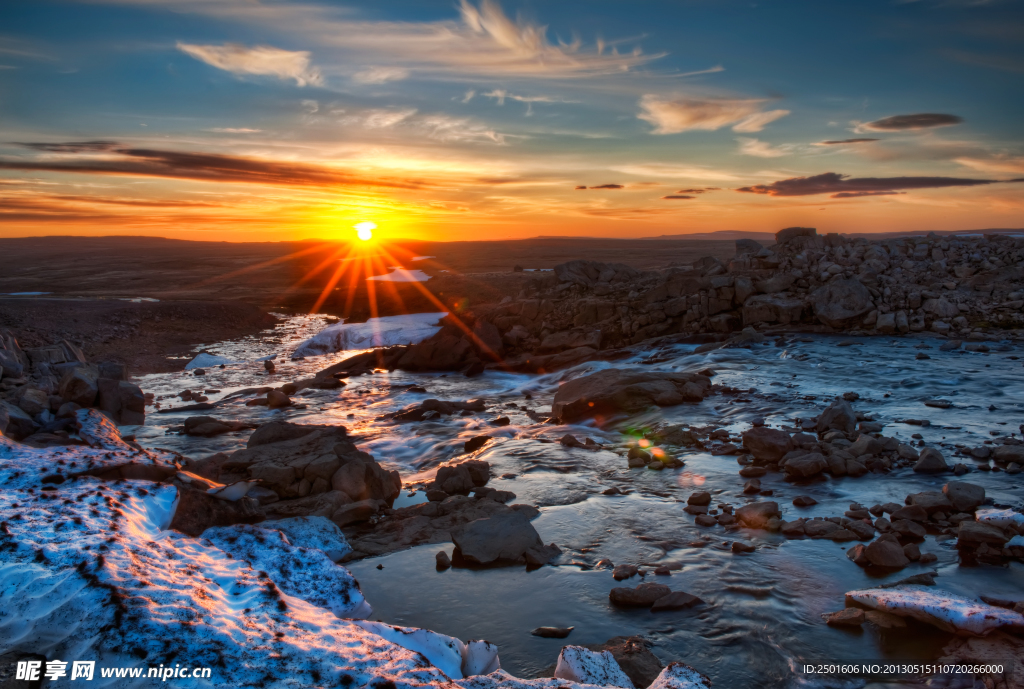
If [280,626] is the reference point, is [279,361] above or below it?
below

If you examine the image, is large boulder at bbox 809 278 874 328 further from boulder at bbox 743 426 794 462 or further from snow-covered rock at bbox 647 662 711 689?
snow-covered rock at bbox 647 662 711 689

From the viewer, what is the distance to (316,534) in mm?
7961

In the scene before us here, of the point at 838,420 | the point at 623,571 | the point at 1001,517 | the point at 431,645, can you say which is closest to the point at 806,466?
the point at 838,420

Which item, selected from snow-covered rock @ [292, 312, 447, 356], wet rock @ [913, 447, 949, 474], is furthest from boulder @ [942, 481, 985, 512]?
snow-covered rock @ [292, 312, 447, 356]

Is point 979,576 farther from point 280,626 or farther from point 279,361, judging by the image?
point 279,361

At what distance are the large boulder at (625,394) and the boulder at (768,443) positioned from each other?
3.79 metres

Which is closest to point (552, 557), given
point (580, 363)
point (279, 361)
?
point (580, 363)

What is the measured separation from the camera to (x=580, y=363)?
74.0 feet

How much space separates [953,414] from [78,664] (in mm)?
14562

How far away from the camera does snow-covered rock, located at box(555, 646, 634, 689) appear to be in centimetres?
469

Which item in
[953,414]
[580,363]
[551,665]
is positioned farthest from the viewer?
[580,363]

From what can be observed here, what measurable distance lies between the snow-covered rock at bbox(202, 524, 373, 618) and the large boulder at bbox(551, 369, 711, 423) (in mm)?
9161

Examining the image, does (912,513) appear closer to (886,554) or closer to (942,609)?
(886,554)

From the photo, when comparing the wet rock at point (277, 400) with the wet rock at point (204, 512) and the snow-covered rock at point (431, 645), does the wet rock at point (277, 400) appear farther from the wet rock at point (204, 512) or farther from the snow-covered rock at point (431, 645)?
the snow-covered rock at point (431, 645)
